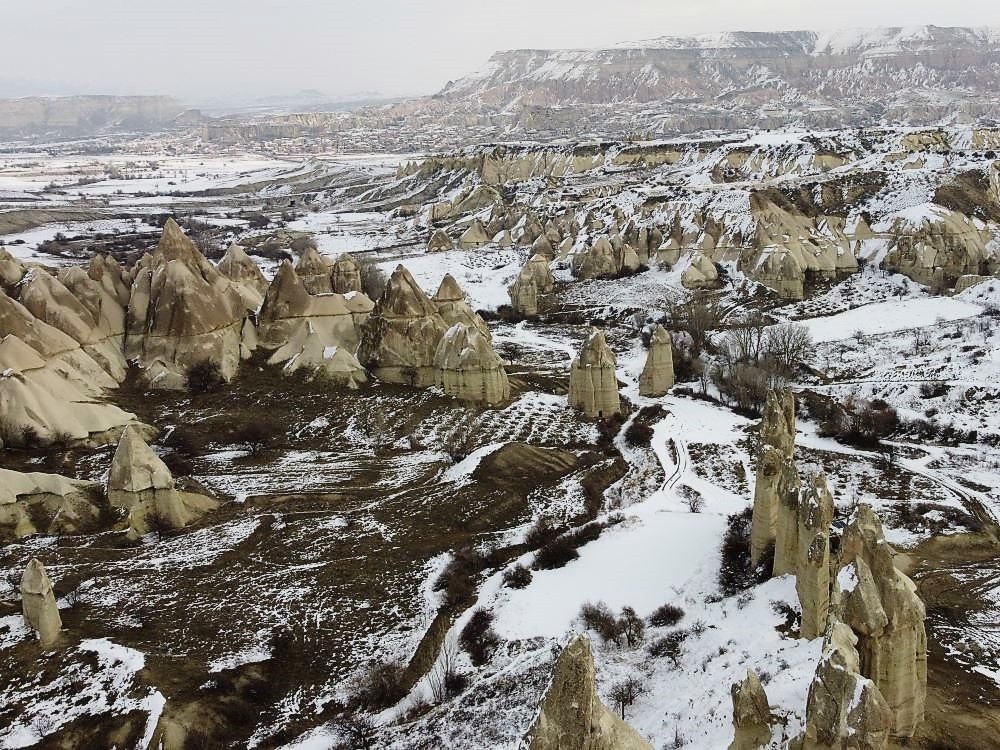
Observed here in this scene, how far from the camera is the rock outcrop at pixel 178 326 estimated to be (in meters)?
28.2

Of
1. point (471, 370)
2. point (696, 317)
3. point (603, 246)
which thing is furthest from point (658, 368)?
point (603, 246)

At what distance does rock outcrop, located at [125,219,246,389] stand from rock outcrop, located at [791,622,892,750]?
2449cm

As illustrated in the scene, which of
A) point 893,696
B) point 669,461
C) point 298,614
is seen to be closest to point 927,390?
point 669,461

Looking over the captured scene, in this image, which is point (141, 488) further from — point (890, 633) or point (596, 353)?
point (890, 633)

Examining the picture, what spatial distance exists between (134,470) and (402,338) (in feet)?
43.3

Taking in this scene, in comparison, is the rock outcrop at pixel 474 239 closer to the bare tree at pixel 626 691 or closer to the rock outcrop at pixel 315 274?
the rock outcrop at pixel 315 274

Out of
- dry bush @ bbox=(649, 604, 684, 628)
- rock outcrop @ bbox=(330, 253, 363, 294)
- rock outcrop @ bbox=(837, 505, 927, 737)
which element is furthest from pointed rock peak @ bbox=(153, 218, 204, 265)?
rock outcrop @ bbox=(837, 505, 927, 737)

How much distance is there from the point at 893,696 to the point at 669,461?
1404cm

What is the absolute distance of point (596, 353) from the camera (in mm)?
27953

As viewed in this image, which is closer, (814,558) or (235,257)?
(814,558)

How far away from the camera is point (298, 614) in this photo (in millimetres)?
15344

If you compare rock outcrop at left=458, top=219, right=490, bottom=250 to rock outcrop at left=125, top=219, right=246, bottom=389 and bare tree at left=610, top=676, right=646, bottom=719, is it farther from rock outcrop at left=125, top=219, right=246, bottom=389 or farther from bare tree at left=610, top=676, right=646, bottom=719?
bare tree at left=610, top=676, right=646, bottom=719

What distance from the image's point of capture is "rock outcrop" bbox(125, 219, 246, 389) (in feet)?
92.5

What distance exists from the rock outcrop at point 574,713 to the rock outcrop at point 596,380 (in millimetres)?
21238
